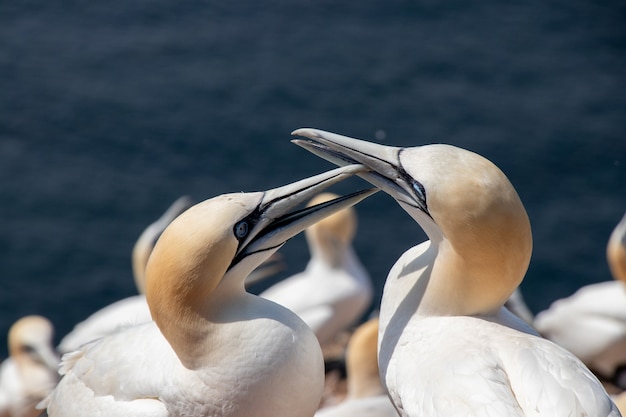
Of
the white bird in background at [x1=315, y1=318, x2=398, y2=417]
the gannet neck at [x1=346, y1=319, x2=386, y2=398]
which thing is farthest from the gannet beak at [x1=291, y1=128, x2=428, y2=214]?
the gannet neck at [x1=346, y1=319, x2=386, y2=398]

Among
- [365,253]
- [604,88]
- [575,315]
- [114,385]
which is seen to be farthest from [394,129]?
[114,385]

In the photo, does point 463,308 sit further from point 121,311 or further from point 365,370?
point 121,311

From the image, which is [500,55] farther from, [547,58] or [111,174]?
[111,174]

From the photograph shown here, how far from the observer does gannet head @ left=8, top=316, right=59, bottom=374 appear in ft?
30.8

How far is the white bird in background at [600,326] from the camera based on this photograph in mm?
9430

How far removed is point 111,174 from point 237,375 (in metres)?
8.53

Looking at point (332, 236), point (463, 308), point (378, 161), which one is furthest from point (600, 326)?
point (378, 161)

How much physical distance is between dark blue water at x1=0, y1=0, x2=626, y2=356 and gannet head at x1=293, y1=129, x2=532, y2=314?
7262mm

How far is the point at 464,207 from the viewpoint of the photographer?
167 inches

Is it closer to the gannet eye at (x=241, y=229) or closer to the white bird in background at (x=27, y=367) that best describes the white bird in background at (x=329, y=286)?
the white bird in background at (x=27, y=367)

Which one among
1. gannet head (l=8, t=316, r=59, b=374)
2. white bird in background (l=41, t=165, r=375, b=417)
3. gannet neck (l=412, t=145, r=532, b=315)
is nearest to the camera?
gannet neck (l=412, t=145, r=532, b=315)

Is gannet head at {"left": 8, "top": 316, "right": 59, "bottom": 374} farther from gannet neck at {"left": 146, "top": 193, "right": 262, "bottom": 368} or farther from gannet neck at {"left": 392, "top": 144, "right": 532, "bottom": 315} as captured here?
gannet neck at {"left": 392, "top": 144, "right": 532, "bottom": 315}

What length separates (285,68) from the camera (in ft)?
44.8

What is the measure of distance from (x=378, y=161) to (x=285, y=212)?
1.42ft
